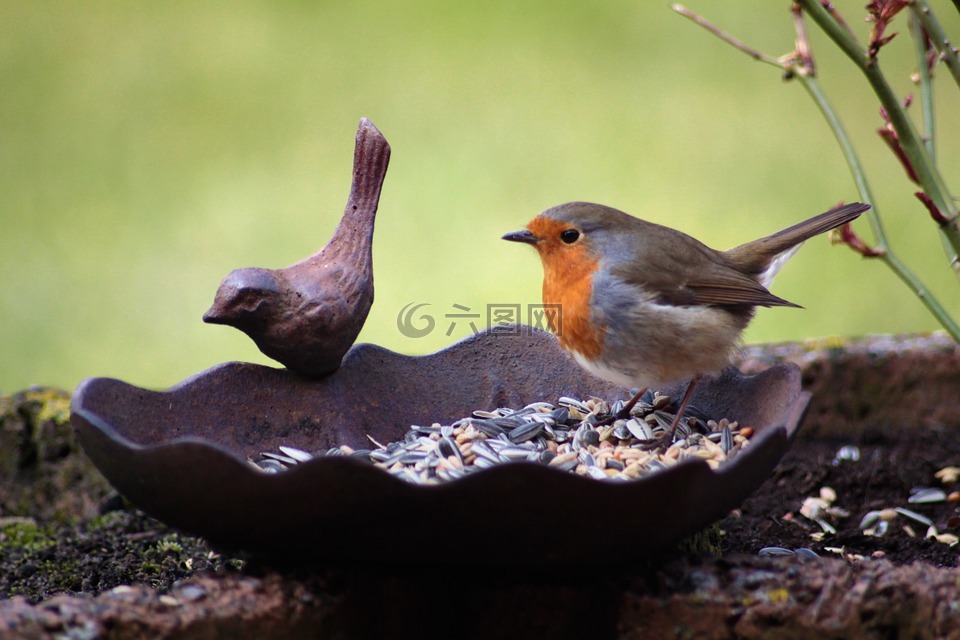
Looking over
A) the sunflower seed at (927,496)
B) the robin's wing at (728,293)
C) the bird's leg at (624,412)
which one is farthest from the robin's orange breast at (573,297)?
the sunflower seed at (927,496)

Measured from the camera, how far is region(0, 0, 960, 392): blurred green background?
19.6ft

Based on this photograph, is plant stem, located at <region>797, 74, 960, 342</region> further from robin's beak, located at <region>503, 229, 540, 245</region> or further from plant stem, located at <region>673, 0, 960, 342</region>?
robin's beak, located at <region>503, 229, 540, 245</region>

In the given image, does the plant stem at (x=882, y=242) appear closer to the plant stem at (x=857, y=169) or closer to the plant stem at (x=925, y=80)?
the plant stem at (x=857, y=169)

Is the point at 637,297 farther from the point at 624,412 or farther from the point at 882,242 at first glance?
the point at 882,242

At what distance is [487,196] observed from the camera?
21.0 feet

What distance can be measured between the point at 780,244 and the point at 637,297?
64 centimetres

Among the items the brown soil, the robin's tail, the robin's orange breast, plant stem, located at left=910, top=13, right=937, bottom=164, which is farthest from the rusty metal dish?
plant stem, located at left=910, top=13, right=937, bottom=164

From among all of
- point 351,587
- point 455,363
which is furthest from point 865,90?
point 351,587

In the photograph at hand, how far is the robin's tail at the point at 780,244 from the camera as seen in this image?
3.03 metres

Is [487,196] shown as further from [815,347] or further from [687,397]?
[687,397]

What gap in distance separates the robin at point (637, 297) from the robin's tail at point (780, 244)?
5 centimetres

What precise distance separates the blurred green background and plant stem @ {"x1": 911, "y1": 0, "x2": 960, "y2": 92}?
3074mm

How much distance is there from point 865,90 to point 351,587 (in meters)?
5.88

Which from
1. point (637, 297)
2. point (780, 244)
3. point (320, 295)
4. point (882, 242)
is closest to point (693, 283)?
point (637, 297)
